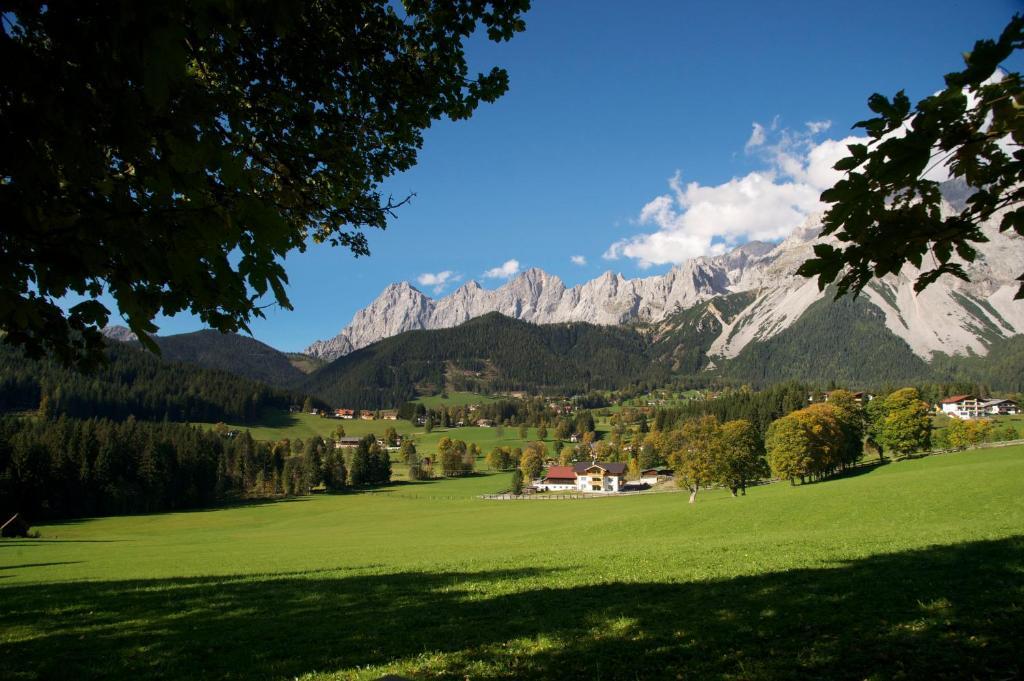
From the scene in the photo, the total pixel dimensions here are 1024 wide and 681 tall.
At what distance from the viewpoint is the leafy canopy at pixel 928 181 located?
2.68 metres

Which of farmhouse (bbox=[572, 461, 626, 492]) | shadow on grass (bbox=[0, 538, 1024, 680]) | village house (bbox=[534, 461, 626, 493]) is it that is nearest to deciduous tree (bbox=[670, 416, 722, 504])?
farmhouse (bbox=[572, 461, 626, 492])

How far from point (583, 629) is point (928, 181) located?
7253 millimetres

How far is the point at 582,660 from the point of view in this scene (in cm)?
656

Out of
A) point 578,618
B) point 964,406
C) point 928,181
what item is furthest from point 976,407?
point 928,181

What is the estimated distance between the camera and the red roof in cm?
12756

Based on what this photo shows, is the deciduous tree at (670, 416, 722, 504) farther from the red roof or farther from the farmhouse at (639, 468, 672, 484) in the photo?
the red roof

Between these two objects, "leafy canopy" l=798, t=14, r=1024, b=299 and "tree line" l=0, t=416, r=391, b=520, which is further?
"tree line" l=0, t=416, r=391, b=520

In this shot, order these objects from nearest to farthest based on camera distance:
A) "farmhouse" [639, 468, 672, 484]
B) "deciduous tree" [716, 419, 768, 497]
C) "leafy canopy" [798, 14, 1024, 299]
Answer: "leafy canopy" [798, 14, 1024, 299]
"deciduous tree" [716, 419, 768, 497]
"farmhouse" [639, 468, 672, 484]

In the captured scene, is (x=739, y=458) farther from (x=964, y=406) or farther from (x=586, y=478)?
(x=964, y=406)

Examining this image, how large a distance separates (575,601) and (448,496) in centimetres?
10000

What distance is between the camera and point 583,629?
797 centimetres

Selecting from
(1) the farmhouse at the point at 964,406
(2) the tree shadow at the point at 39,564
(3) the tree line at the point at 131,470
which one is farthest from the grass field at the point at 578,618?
(1) the farmhouse at the point at 964,406

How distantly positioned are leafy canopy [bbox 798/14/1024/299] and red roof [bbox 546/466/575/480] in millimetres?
128807

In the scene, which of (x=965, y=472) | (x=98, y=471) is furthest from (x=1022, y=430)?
(x=98, y=471)
